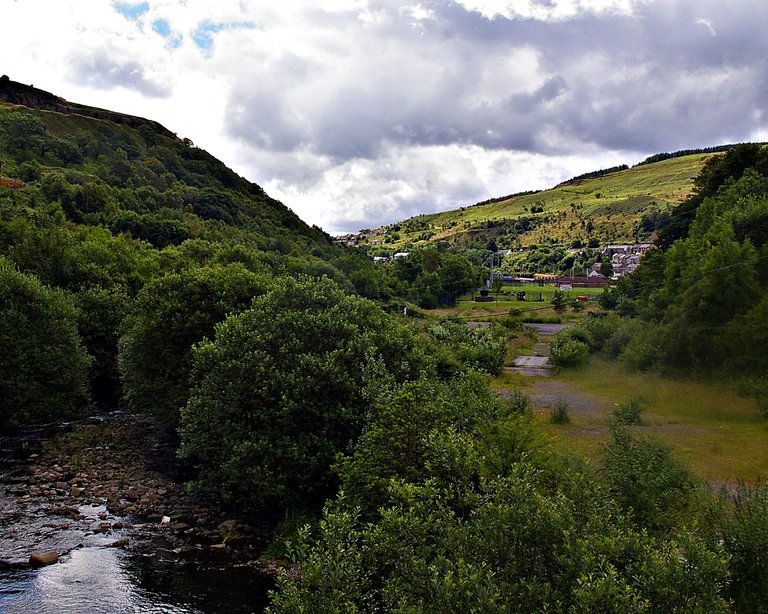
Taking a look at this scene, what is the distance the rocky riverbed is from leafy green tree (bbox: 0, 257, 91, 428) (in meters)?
2.40

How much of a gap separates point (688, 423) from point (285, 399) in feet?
89.7

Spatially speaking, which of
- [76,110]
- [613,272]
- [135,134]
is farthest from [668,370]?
[76,110]

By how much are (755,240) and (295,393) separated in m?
41.5

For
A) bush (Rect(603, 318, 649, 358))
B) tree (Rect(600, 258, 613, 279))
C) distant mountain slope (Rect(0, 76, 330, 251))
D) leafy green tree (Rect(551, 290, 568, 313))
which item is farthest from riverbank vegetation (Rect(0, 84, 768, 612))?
tree (Rect(600, 258, 613, 279))

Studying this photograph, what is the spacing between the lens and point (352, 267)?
11238 centimetres

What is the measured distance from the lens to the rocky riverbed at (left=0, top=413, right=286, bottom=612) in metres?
20.0

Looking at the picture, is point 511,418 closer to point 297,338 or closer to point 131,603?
point 297,338

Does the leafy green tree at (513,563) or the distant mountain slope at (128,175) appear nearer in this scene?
the leafy green tree at (513,563)

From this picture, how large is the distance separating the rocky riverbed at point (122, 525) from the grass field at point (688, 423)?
1641cm

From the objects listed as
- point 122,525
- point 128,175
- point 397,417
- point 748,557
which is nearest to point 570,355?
point 397,417

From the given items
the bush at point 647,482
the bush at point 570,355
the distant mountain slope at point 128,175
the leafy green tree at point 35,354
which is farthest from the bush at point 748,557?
the distant mountain slope at point 128,175

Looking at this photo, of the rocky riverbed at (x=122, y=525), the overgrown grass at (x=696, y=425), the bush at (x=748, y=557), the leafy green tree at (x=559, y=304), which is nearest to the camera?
the bush at (x=748, y=557)

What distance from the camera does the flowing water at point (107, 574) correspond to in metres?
18.2

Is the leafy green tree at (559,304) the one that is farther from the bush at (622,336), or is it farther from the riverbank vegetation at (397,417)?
the bush at (622,336)
